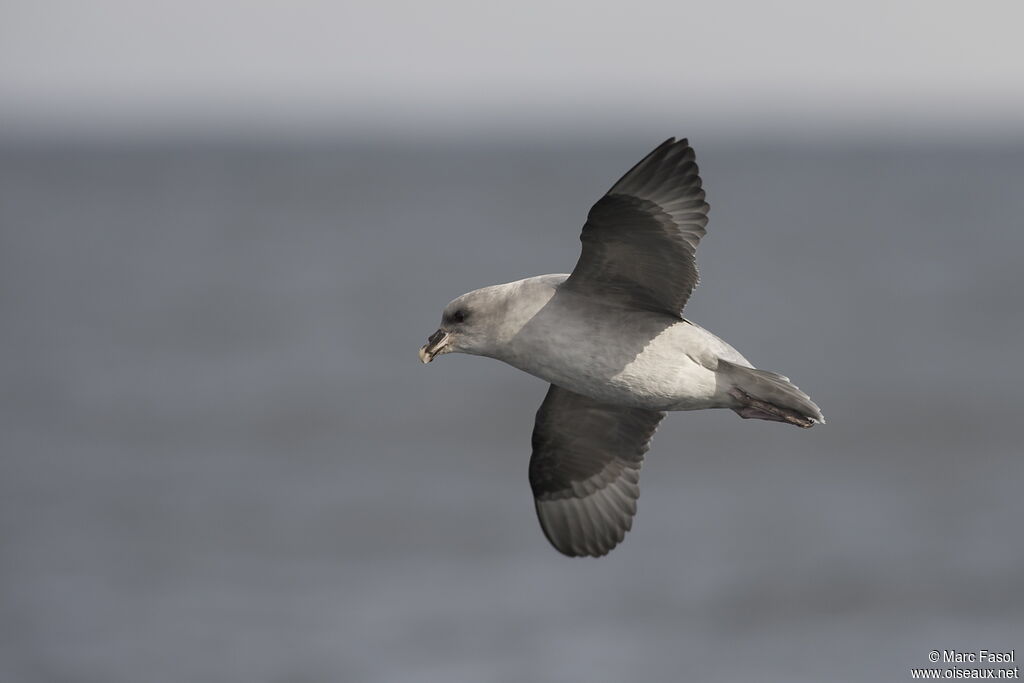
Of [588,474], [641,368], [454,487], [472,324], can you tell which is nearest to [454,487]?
[454,487]

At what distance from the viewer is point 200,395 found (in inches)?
1307

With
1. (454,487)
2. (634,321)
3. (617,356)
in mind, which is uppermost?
(454,487)

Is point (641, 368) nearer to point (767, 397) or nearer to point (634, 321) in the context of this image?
point (634, 321)

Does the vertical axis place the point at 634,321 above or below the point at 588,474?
above

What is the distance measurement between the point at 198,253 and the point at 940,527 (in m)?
45.4

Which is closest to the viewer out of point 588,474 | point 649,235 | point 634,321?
point 649,235

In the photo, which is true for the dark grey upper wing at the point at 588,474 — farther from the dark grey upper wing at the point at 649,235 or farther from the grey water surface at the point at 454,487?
the grey water surface at the point at 454,487

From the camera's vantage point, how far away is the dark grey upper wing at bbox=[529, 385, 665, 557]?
1068 cm

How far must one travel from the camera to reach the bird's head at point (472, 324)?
9391 millimetres

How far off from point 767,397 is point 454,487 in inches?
636

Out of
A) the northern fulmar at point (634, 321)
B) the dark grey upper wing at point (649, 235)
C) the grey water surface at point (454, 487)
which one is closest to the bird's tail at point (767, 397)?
the northern fulmar at point (634, 321)

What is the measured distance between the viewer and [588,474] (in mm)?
10789

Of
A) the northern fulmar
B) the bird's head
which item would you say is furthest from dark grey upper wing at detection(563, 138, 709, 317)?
the bird's head

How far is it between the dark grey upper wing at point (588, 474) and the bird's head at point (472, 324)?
1311 millimetres
